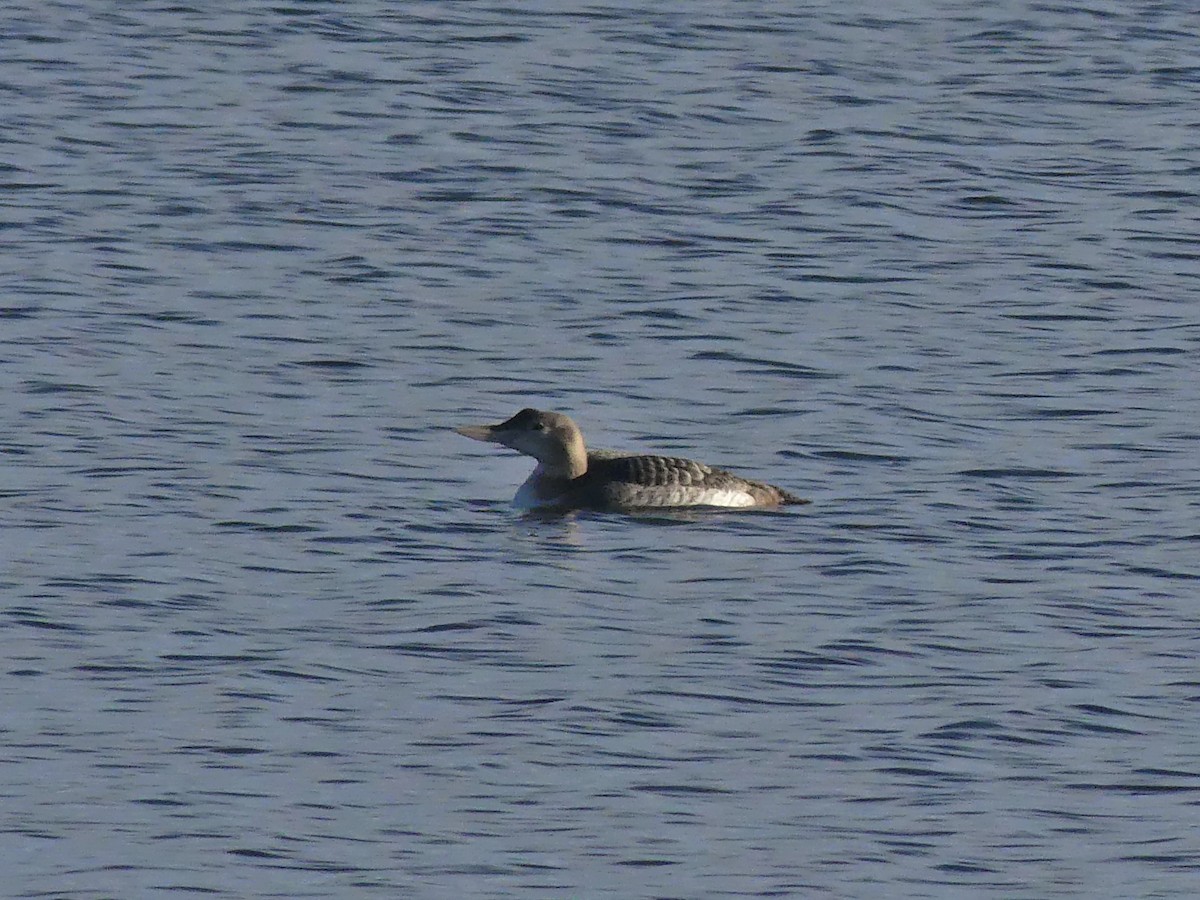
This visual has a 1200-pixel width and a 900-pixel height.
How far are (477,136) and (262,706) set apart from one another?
15919 mm

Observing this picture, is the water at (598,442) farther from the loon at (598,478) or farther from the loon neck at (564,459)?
the loon neck at (564,459)

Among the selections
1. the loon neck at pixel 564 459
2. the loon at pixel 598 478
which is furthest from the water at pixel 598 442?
the loon neck at pixel 564 459

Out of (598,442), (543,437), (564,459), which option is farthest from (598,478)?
(598,442)

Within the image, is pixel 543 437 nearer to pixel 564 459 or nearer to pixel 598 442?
pixel 564 459

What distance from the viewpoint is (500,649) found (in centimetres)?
1368

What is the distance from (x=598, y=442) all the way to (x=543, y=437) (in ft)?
5.35

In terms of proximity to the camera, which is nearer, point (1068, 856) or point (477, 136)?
point (1068, 856)

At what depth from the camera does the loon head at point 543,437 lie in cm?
1753

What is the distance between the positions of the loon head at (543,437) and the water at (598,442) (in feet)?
1.37

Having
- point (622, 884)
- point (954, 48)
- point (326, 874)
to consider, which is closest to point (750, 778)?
point (622, 884)

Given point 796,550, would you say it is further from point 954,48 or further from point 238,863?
point 954,48

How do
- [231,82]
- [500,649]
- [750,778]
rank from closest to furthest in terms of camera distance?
[750,778] → [500,649] → [231,82]

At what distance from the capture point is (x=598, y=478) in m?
17.6

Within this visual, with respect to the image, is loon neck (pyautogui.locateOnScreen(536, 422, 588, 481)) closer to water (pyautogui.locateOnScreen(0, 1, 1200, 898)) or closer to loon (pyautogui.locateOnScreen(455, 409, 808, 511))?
loon (pyautogui.locateOnScreen(455, 409, 808, 511))
